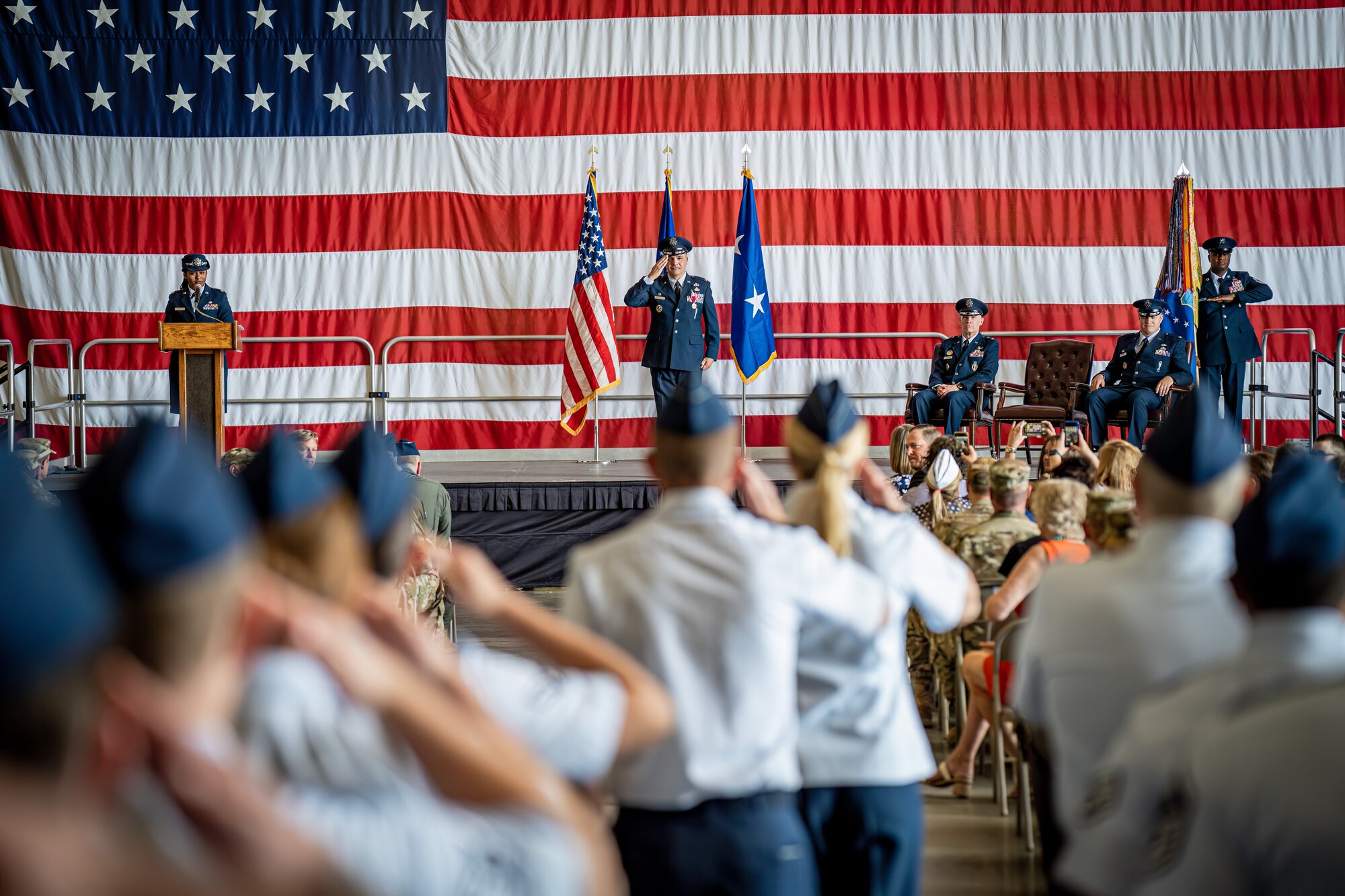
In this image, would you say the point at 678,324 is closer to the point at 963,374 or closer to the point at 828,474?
the point at 963,374

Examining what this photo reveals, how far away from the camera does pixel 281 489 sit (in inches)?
36.8

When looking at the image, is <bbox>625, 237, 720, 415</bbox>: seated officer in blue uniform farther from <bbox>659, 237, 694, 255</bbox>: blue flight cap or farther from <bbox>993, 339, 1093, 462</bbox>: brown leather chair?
<bbox>993, 339, 1093, 462</bbox>: brown leather chair

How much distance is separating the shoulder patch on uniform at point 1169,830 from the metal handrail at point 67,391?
7.72 meters

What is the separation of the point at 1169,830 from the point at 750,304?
7.40m

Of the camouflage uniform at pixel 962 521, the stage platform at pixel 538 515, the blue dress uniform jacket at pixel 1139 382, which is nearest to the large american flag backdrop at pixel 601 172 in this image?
the blue dress uniform jacket at pixel 1139 382

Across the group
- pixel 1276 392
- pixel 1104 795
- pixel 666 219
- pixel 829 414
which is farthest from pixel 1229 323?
pixel 1104 795

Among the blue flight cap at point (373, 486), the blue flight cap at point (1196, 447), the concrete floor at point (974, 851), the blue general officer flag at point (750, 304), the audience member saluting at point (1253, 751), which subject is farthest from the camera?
the blue general officer flag at point (750, 304)

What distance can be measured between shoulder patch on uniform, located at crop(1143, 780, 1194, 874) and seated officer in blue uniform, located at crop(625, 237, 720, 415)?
22.9 feet

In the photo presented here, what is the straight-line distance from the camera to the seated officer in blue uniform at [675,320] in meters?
8.00

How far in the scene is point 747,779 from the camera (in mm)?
1438

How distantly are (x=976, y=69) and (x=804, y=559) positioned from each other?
334 inches

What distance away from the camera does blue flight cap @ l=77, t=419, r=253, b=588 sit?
65 centimetres

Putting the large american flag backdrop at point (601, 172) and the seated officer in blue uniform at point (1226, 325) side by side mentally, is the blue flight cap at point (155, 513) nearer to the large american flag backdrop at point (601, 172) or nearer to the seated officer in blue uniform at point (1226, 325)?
the seated officer in blue uniform at point (1226, 325)

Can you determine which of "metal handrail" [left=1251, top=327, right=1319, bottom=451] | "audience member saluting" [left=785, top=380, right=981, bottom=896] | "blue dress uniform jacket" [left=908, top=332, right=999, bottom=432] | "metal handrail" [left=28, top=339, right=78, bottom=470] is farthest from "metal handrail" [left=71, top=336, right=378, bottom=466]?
"audience member saluting" [left=785, top=380, right=981, bottom=896]
